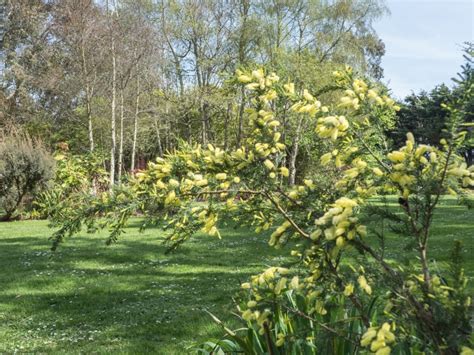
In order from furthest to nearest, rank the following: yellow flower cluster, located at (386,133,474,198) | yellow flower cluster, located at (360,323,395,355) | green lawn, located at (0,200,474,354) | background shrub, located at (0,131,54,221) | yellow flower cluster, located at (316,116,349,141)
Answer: background shrub, located at (0,131,54,221)
green lawn, located at (0,200,474,354)
yellow flower cluster, located at (316,116,349,141)
yellow flower cluster, located at (386,133,474,198)
yellow flower cluster, located at (360,323,395,355)

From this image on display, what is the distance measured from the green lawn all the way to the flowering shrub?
485 millimetres

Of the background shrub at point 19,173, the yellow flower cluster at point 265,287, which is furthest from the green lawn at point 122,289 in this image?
the background shrub at point 19,173

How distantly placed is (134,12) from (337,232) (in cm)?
1773

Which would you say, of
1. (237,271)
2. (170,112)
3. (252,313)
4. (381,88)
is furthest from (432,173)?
(170,112)

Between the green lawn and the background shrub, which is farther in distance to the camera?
the background shrub

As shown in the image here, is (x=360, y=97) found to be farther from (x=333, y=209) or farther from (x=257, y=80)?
(x=333, y=209)

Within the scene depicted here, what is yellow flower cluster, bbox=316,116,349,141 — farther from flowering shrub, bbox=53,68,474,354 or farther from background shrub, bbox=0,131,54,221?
background shrub, bbox=0,131,54,221

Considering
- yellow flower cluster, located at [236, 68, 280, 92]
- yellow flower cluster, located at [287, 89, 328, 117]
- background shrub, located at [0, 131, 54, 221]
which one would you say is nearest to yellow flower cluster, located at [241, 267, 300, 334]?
yellow flower cluster, located at [287, 89, 328, 117]

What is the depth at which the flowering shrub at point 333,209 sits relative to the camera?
54.3 inches

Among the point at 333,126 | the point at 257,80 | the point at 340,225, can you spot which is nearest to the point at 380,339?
the point at 340,225

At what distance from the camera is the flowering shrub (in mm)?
1380

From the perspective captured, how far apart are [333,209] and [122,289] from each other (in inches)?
194

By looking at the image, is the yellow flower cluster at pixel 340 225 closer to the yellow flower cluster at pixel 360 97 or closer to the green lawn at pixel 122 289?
the yellow flower cluster at pixel 360 97

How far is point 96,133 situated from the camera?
22594mm
